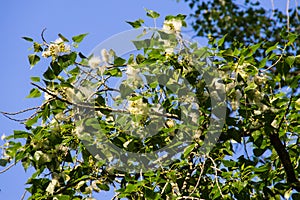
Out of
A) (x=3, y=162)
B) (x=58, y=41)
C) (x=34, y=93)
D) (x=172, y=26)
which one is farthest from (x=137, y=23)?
(x=3, y=162)

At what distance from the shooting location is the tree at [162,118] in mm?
1271

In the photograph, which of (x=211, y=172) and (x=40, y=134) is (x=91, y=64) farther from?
(x=211, y=172)

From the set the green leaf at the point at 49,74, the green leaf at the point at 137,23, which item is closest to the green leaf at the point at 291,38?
the green leaf at the point at 137,23

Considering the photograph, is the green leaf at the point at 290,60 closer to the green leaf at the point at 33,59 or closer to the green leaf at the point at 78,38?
the green leaf at the point at 78,38

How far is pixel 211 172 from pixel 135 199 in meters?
0.28

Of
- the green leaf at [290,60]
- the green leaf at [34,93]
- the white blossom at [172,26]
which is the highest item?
the white blossom at [172,26]

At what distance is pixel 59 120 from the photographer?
1339 millimetres

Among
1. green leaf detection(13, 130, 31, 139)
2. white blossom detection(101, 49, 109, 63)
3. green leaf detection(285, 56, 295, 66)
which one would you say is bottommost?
green leaf detection(13, 130, 31, 139)

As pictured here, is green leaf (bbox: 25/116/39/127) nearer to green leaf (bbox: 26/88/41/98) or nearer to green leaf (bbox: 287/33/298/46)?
green leaf (bbox: 26/88/41/98)

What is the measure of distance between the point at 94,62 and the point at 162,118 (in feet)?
0.79

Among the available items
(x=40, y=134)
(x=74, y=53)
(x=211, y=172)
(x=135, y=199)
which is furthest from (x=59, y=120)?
(x=211, y=172)

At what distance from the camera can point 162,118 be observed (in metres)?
1.34

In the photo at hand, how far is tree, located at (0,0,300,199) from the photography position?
127 cm

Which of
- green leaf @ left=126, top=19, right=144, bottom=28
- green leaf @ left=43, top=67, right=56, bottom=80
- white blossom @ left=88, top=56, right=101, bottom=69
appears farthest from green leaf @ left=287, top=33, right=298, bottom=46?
green leaf @ left=43, top=67, right=56, bottom=80
